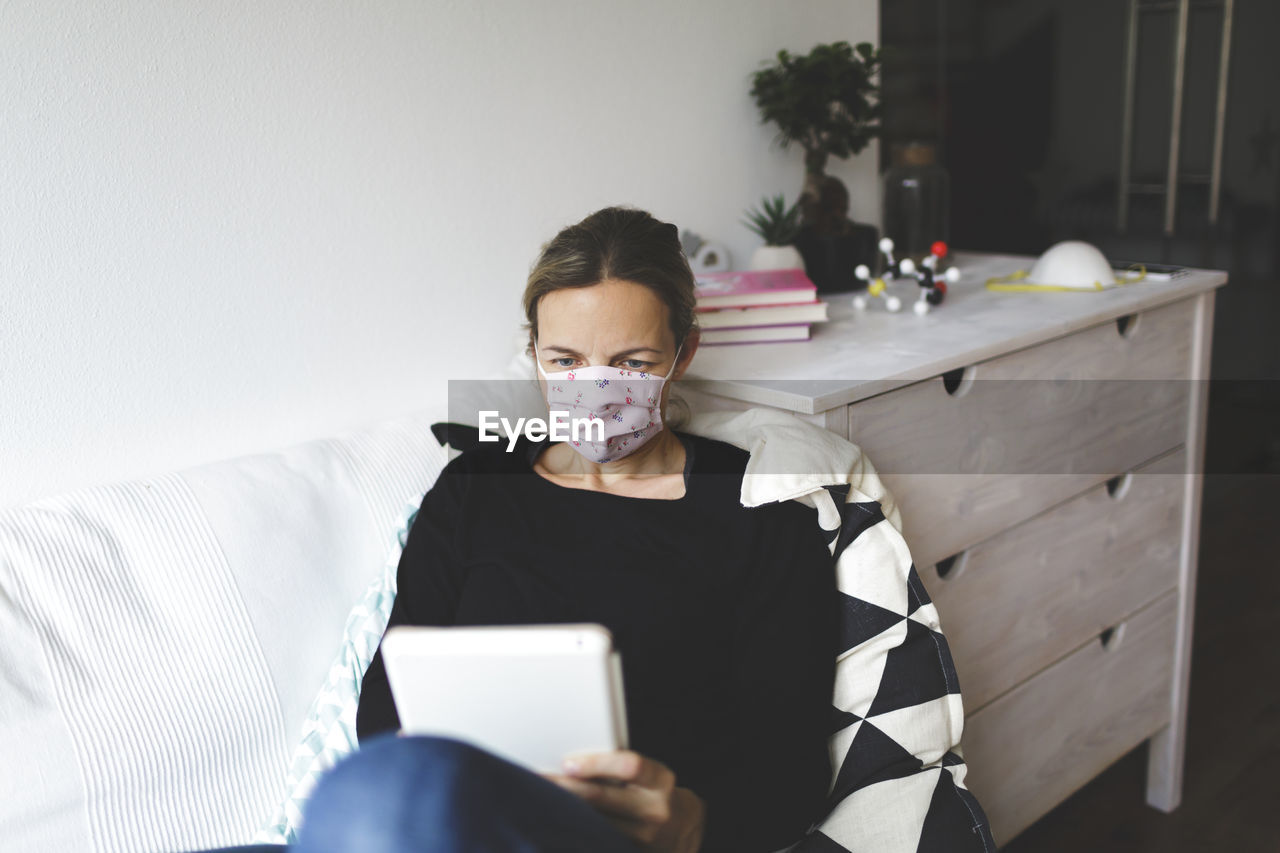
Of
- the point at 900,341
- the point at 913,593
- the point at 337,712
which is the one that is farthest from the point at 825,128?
the point at 337,712

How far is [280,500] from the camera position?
1163 mm

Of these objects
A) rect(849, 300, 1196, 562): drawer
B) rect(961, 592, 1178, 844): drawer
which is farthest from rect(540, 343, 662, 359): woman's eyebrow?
rect(961, 592, 1178, 844): drawer

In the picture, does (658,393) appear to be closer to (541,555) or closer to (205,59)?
(541,555)

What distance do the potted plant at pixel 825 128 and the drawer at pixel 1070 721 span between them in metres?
0.73

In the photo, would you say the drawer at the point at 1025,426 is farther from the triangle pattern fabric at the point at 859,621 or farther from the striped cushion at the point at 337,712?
the striped cushion at the point at 337,712

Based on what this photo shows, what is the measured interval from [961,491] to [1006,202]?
2.13 meters

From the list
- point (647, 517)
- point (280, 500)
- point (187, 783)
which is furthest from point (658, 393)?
point (187, 783)

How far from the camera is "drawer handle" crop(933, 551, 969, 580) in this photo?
4.60 ft

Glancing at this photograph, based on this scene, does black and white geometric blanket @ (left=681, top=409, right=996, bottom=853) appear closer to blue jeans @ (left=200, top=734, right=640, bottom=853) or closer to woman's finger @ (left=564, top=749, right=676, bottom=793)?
woman's finger @ (left=564, top=749, right=676, bottom=793)

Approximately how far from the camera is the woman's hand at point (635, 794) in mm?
799

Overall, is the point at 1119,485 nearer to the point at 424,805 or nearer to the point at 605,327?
the point at 605,327

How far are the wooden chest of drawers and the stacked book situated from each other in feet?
0.08

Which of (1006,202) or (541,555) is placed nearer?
(541,555)

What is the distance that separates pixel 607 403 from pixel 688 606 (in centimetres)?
23
